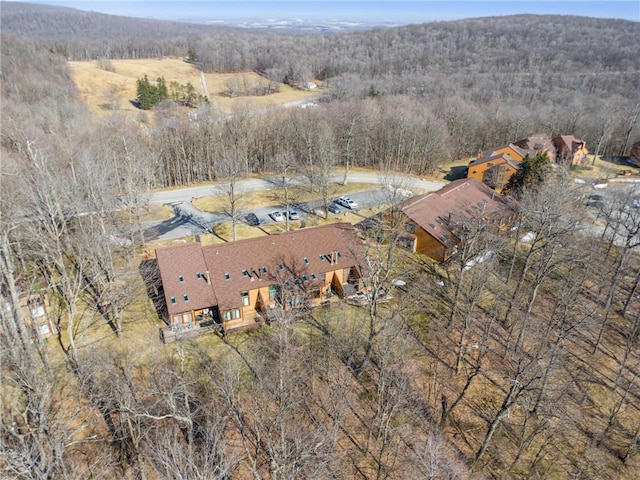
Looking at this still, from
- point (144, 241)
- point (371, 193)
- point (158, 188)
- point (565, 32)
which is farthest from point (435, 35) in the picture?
point (144, 241)

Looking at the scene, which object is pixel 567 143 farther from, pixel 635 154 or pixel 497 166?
pixel 497 166

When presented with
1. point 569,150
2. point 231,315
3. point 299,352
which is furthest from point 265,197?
point 569,150

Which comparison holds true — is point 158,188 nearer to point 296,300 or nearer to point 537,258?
point 296,300

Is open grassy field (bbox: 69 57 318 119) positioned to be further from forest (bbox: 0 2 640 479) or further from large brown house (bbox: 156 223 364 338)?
large brown house (bbox: 156 223 364 338)

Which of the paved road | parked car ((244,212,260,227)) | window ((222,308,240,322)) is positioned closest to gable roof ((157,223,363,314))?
window ((222,308,240,322))

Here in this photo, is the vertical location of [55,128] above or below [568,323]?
above

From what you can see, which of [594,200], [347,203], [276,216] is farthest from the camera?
[594,200]

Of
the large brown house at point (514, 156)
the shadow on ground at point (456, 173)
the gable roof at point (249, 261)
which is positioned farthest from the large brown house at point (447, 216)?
the shadow on ground at point (456, 173)
